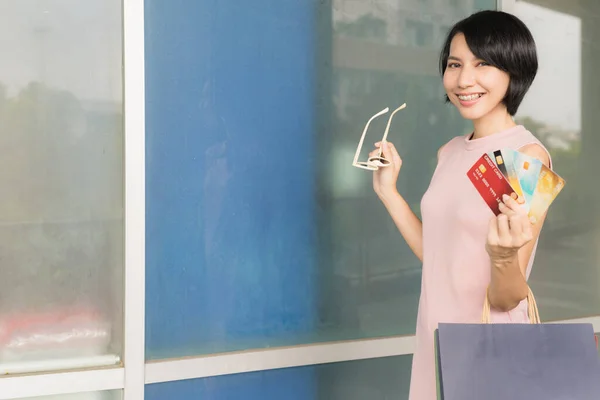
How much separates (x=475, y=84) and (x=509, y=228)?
0.40 meters

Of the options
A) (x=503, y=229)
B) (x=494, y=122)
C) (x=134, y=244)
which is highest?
(x=494, y=122)

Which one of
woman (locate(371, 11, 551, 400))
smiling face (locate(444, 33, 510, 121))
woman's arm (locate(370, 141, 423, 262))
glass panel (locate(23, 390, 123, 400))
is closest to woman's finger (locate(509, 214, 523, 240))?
woman (locate(371, 11, 551, 400))

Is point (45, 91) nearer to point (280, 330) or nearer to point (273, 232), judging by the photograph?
point (273, 232)

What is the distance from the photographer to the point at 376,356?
2.29m

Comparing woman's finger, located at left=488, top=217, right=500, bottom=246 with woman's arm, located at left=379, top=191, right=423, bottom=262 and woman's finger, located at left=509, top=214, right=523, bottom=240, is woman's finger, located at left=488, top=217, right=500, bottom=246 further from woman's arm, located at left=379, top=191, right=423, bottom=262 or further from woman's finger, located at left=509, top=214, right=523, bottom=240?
woman's arm, located at left=379, top=191, right=423, bottom=262

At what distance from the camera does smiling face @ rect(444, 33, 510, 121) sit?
150 cm

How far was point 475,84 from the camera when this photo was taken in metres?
1.51

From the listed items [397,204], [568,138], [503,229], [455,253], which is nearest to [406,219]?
[397,204]

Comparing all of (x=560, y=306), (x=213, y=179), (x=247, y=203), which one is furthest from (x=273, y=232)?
(x=560, y=306)

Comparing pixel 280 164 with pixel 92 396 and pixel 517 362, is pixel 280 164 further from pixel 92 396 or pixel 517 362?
pixel 517 362

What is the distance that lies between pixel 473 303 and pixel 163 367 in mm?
937

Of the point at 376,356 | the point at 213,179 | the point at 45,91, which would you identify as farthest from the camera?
the point at 376,356

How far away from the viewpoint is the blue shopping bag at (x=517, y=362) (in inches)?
48.1

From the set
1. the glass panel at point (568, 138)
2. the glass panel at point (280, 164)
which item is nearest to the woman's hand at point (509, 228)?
the glass panel at point (280, 164)
